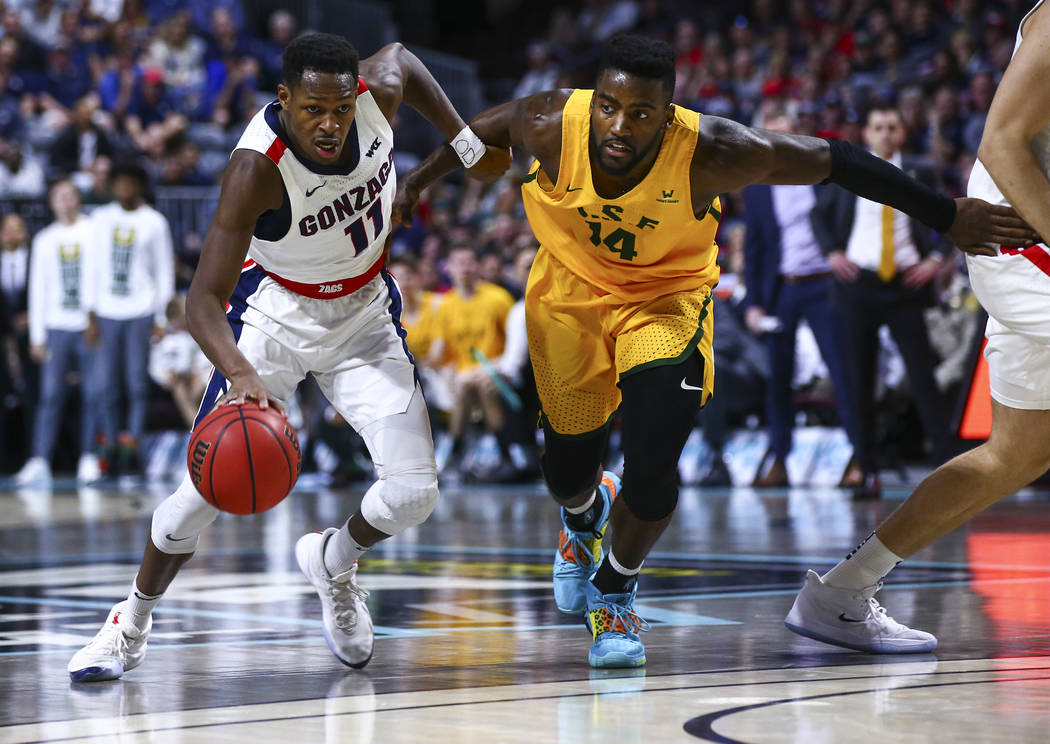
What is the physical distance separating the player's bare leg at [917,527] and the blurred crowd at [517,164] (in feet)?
17.3

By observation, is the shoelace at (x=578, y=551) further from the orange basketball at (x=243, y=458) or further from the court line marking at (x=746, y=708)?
the court line marking at (x=746, y=708)

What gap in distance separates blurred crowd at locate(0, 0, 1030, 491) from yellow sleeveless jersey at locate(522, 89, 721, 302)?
16.6 ft


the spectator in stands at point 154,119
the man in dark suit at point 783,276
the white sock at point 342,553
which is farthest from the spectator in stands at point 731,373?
the spectator in stands at point 154,119

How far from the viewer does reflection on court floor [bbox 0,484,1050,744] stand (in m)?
3.41

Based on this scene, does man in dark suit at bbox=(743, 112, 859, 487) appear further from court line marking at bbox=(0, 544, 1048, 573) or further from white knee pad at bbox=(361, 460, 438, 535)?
white knee pad at bbox=(361, 460, 438, 535)

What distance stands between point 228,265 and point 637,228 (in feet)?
3.89

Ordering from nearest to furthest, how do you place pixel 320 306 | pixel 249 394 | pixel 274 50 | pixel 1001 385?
pixel 249 394
pixel 1001 385
pixel 320 306
pixel 274 50

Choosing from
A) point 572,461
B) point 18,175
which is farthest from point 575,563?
point 18,175

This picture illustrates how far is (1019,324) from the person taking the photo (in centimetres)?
414

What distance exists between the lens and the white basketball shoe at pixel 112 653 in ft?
13.8

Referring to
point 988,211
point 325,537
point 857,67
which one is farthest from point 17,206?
point 988,211

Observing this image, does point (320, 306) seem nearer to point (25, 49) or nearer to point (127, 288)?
point (127, 288)

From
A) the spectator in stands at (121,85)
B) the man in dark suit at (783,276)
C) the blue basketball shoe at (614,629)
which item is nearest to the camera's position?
the blue basketball shoe at (614,629)

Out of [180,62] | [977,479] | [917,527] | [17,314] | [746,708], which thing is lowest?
[746,708]
